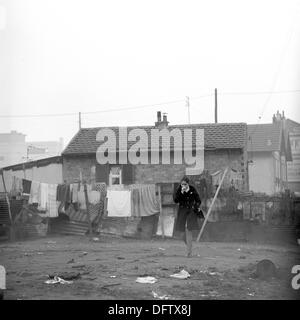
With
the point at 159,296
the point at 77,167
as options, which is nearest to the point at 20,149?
the point at 77,167

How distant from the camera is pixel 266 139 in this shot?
32031 millimetres

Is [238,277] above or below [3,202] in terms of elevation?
below

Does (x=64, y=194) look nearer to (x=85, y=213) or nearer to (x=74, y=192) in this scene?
(x=74, y=192)

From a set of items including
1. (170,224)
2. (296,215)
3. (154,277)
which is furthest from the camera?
(170,224)

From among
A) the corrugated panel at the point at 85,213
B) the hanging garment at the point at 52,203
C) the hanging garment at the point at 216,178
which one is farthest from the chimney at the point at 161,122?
the hanging garment at the point at 52,203

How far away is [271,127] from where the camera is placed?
111 feet

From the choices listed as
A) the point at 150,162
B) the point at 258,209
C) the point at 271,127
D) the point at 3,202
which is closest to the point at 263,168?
the point at 271,127

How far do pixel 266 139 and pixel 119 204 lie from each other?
64.2 feet

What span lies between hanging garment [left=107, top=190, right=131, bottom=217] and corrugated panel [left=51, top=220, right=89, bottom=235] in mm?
926

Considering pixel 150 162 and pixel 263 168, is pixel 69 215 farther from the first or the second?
pixel 263 168

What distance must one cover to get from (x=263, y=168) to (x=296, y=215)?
18.5 metres

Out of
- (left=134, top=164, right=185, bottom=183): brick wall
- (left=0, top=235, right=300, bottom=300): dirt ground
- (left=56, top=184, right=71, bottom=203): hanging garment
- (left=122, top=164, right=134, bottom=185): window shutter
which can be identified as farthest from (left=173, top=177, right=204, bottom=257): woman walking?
(left=122, top=164, right=134, bottom=185): window shutter

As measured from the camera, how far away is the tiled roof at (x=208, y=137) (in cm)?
2044

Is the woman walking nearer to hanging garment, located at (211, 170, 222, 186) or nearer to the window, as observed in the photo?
hanging garment, located at (211, 170, 222, 186)
